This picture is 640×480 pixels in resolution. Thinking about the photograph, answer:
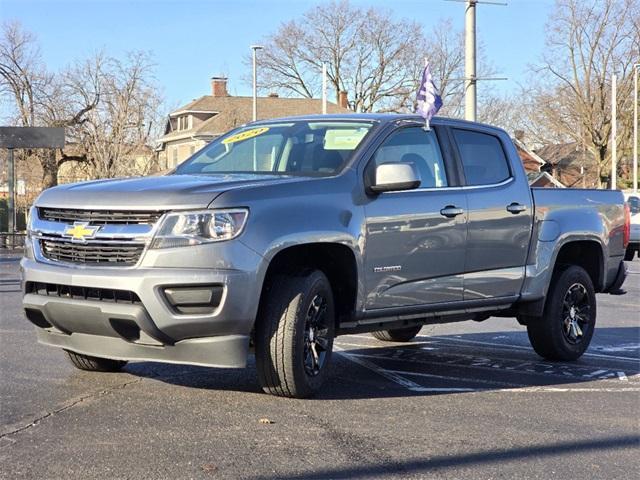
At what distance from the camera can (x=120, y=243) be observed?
5520mm

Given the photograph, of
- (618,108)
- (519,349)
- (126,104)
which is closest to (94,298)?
(519,349)

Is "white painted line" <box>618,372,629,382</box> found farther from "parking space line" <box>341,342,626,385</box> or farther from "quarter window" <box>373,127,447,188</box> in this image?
"quarter window" <box>373,127,447,188</box>

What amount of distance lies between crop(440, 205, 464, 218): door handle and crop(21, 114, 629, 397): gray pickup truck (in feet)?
0.05

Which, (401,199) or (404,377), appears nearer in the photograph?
(401,199)

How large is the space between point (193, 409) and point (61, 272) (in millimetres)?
1146

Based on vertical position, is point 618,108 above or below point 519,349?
above

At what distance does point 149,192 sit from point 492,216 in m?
2.94

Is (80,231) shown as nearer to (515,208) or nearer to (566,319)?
(515,208)

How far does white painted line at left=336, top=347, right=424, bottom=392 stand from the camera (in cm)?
671

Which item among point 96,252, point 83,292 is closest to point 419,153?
point 96,252

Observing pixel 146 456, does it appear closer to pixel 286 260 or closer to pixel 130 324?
pixel 130 324

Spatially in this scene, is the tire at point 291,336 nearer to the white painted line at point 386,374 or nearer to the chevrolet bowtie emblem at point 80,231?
the white painted line at point 386,374

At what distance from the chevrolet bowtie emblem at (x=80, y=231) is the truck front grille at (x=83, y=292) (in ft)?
0.98

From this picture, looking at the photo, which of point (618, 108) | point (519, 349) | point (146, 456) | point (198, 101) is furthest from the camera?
point (198, 101)
